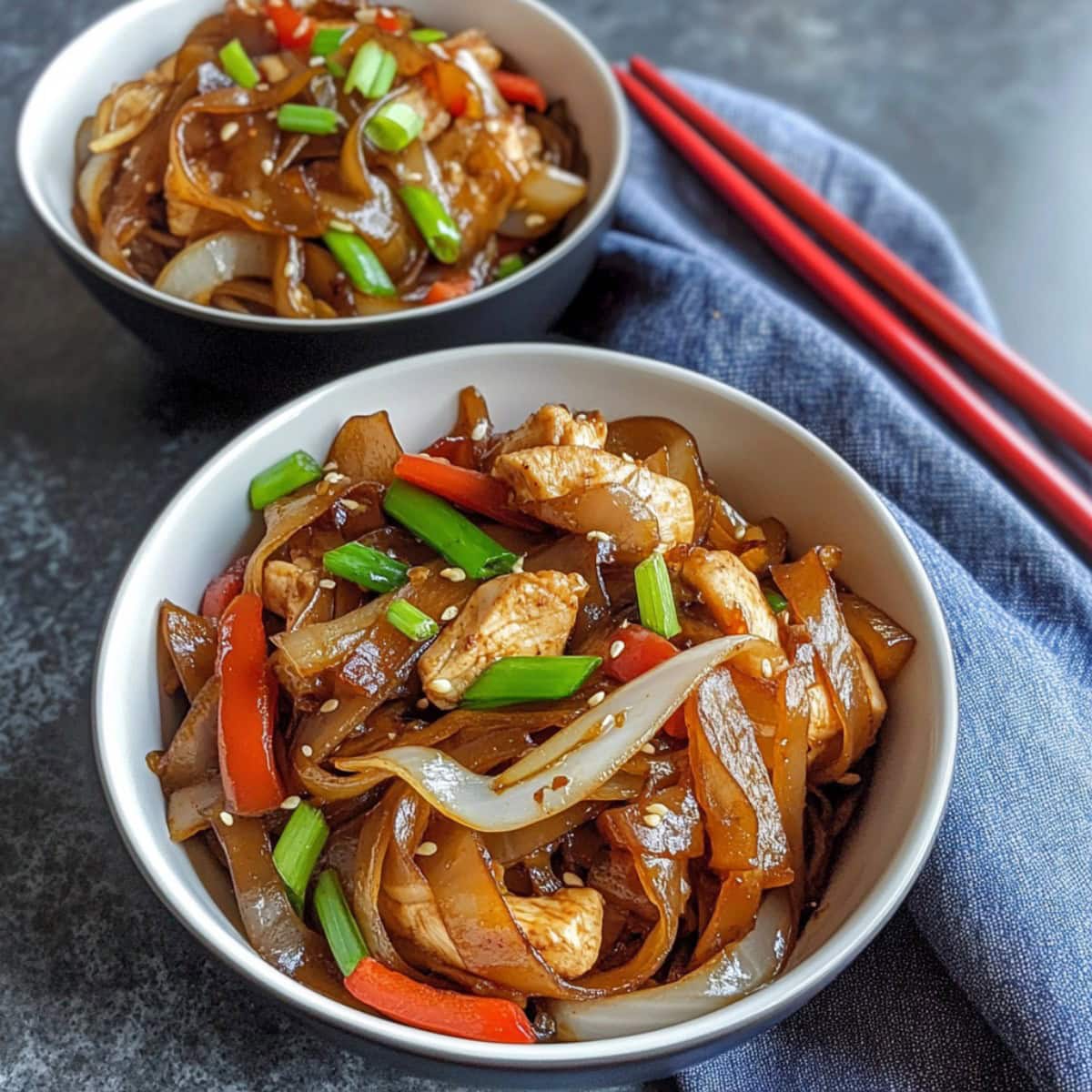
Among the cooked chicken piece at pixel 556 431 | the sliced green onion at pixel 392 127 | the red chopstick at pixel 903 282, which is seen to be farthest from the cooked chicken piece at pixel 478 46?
the cooked chicken piece at pixel 556 431

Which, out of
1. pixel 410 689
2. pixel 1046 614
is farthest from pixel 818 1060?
pixel 1046 614

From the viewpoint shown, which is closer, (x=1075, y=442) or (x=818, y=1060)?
(x=818, y=1060)

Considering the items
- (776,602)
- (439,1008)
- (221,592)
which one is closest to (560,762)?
(439,1008)

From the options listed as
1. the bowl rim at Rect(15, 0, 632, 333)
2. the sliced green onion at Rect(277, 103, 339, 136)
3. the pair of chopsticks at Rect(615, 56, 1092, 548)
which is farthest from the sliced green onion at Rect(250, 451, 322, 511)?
the pair of chopsticks at Rect(615, 56, 1092, 548)

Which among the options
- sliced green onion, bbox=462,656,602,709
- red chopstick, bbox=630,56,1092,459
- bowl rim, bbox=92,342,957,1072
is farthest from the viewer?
red chopstick, bbox=630,56,1092,459

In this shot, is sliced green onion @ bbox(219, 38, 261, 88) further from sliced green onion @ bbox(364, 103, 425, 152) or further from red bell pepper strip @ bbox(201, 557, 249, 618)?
red bell pepper strip @ bbox(201, 557, 249, 618)

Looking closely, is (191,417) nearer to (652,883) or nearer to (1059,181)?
(652,883)

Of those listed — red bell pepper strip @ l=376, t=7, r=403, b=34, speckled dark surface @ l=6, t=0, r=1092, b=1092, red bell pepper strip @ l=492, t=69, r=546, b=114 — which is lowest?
speckled dark surface @ l=6, t=0, r=1092, b=1092
